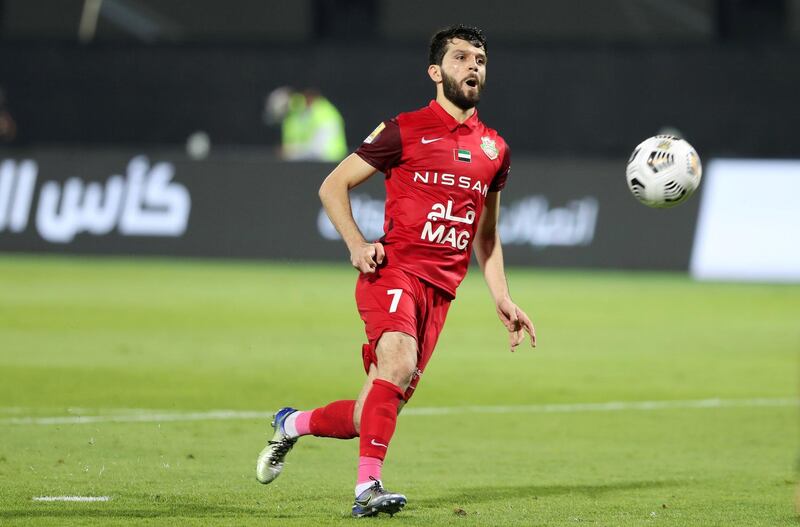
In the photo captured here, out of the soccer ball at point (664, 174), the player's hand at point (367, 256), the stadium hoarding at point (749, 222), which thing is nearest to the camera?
the player's hand at point (367, 256)

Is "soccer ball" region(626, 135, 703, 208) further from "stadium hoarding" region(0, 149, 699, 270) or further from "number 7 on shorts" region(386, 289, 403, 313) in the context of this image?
"stadium hoarding" region(0, 149, 699, 270)

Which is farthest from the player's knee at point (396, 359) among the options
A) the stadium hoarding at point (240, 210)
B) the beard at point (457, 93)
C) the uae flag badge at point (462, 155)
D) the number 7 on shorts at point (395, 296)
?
the stadium hoarding at point (240, 210)

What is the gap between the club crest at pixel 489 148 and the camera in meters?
7.30

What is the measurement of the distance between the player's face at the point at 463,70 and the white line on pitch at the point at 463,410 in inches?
143

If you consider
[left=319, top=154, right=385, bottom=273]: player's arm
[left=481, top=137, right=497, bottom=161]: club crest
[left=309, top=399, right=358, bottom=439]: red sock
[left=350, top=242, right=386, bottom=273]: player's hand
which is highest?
[left=481, top=137, right=497, bottom=161]: club crest

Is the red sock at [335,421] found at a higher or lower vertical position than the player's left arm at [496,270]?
lower

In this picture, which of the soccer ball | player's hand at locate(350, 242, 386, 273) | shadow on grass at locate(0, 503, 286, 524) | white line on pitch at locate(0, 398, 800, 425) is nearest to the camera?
shadow on grass at locate(0, 503, 286, 524)

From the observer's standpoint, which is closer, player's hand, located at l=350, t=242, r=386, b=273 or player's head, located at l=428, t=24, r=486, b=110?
player's hand, located at l=350, t=242, r=386, b=273

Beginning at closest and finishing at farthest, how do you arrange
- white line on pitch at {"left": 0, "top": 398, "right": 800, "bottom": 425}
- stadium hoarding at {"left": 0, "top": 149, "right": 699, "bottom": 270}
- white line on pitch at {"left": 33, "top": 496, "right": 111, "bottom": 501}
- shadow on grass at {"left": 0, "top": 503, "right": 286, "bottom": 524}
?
shadow on grass at {"left": 0, "top": 503, "right": 286, "bottom": 524} < white line on pitch at {"left": 33, "top": 496, "right": 111, "bottom": 501} < white line on pitch at {"left": 0, "top": 398, "right": 800, "bottom": 425} < stadium hoarding at {"left": 0, "top": 149, "right": 699, "bottom": 270}

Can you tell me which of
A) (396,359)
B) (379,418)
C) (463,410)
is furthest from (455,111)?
(463,410)

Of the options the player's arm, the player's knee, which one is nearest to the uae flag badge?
the player's arm

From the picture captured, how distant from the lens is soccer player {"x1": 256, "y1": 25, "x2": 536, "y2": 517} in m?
6.98

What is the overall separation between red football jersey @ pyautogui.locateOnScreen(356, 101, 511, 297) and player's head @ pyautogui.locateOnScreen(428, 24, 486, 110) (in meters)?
0.13

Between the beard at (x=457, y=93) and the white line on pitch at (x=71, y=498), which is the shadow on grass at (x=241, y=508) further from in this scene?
the beard at (x=457, y=93)
